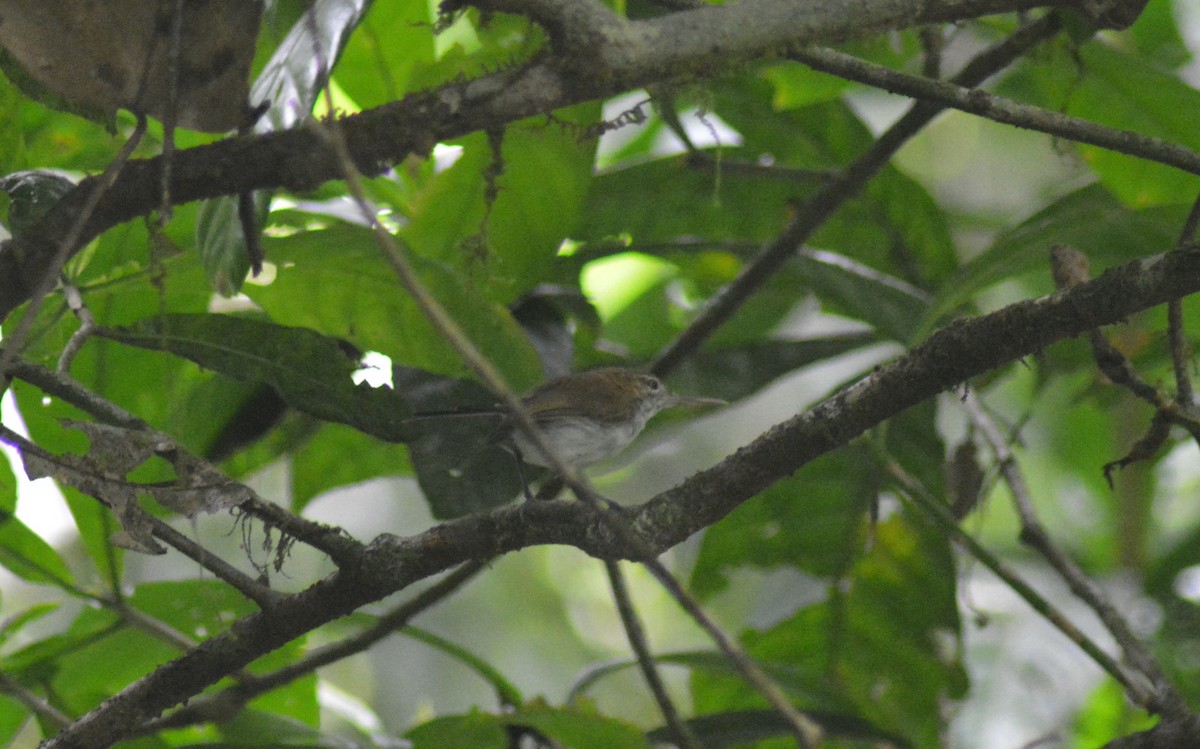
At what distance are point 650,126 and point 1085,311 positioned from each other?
2626 millimetres

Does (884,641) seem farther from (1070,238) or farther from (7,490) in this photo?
(7,490)

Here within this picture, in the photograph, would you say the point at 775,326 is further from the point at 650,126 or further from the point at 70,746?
the point at 70,746

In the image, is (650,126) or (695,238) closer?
(695,238)

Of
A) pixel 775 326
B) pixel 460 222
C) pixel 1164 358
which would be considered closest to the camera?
pixel 460 222

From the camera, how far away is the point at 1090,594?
2.13 metres

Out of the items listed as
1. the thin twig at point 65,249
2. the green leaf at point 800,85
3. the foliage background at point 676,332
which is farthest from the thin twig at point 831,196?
the thin twig at point 65,249

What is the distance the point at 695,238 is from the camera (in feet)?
9.10

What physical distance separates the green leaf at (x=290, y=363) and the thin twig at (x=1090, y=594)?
872 millimetres

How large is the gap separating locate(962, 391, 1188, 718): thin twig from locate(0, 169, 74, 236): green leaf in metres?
1.30

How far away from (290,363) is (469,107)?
670 millimetres

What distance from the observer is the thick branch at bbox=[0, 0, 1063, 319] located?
120 centimetres

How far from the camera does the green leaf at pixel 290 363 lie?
1.72 metres

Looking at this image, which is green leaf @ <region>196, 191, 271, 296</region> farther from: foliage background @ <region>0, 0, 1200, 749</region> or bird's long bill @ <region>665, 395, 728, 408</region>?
bird's long bill @ <region>665, 395, 728, 408</region>

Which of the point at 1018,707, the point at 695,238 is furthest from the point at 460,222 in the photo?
the point at 1018,707
